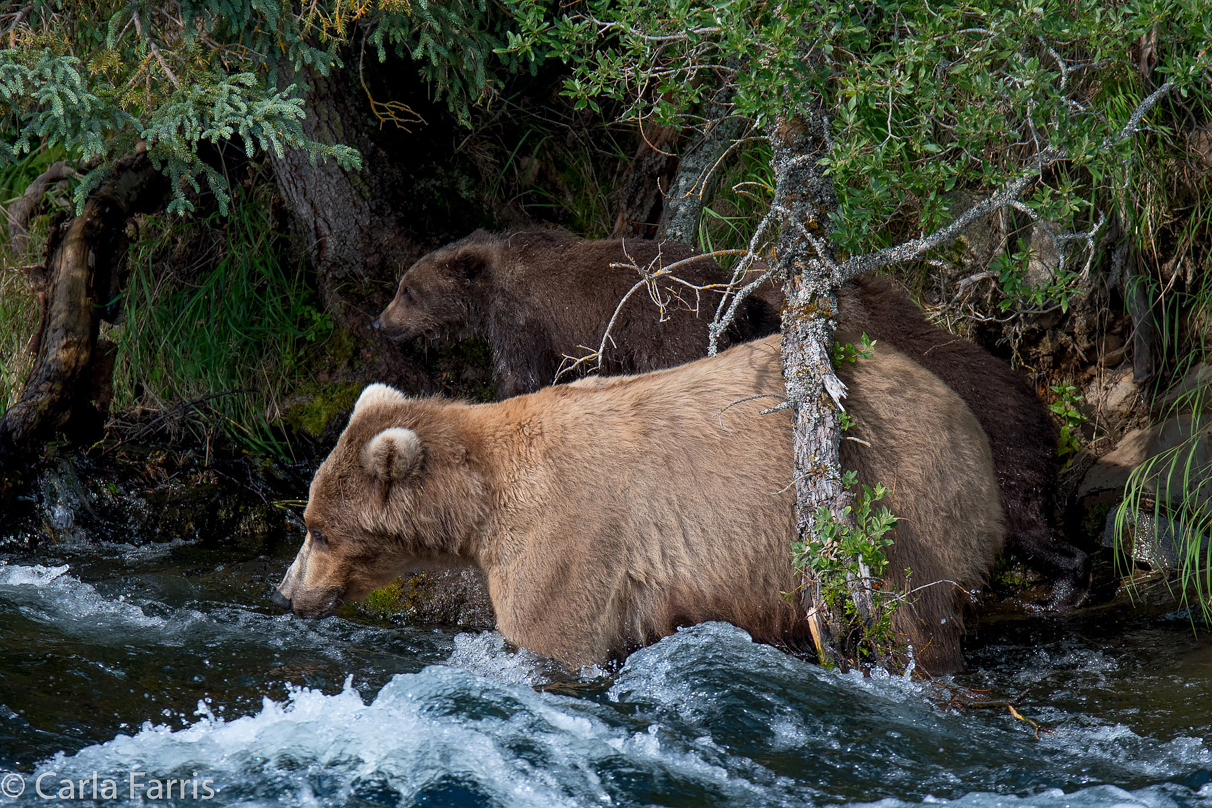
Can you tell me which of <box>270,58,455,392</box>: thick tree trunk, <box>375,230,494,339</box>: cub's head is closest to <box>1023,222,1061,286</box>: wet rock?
<box>375,230,494,339</box>: cub's head

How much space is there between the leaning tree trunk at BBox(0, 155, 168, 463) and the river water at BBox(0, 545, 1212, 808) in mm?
1863

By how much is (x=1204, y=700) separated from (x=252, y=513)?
226 inches

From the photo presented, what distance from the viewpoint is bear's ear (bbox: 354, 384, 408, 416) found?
5.01m

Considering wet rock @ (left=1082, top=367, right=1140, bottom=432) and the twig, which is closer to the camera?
the twig

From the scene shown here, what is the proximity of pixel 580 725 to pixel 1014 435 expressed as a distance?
3.19 m

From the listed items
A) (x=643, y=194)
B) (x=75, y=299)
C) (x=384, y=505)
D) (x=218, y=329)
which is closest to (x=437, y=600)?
(x=384, y=505)

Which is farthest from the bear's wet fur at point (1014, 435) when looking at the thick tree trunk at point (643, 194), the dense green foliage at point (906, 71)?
the thick tree trunk at point (643, 194)

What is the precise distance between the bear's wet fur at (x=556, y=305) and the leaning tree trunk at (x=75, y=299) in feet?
6.19

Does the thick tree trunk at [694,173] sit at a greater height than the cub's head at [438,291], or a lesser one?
greater

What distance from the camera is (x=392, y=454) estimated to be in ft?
15.1

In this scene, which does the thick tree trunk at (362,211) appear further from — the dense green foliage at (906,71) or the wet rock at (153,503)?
the dense green foliage at (906,71)

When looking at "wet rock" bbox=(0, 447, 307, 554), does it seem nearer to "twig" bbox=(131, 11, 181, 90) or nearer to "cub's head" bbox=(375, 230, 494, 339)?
"cub's head" bbox=(375, 230, 494, 339)

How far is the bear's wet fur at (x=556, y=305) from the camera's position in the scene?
20.7ft

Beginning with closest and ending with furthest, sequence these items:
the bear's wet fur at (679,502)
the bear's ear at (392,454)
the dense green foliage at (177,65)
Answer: the bear's wet fur at (679,502)
the bear's ear at (392,454)
the dense green foliage at (177,65)
